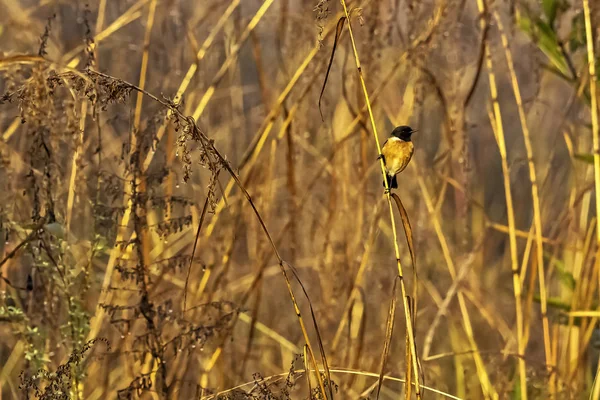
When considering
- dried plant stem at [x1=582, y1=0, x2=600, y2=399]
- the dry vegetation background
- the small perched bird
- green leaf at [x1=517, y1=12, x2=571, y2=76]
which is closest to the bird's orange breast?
the small perched bird

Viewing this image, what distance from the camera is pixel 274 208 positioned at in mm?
2461

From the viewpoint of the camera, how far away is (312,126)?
246cm

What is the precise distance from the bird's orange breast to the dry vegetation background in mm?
141

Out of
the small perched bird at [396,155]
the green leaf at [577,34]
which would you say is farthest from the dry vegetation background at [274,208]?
the small perched bird at [396,155]

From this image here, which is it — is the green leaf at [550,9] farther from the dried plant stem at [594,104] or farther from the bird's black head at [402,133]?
the bird's black head at [402,133]

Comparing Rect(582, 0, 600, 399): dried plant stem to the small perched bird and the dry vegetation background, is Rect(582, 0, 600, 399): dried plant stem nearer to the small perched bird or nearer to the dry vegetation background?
the dry vegetation background

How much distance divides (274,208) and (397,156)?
104 cm

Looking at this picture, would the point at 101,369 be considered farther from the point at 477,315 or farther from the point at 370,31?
the point at 477,315

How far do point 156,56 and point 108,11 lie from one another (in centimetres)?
24

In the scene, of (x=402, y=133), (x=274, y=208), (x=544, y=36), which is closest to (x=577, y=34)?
(x=544, y=36)

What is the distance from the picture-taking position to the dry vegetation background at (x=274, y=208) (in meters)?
1.32

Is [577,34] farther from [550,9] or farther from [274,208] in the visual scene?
[274,208]

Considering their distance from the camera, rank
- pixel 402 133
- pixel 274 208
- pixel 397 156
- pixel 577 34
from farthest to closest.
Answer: pixel 274 208
pixel 577 34
pixel 402 133
pixel 397 156

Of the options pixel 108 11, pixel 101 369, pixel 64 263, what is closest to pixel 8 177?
pixel 64 263
